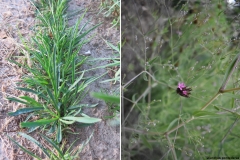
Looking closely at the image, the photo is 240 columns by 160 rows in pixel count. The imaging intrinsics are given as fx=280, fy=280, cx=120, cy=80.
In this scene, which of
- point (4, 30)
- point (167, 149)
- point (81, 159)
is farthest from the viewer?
point (4, 30)

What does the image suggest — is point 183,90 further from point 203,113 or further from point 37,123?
point 37,123

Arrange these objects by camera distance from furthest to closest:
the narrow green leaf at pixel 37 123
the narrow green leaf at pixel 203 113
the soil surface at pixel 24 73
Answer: the soil surface at pixel 24 73
the narrow green leaf at pixel 37 123
the narrow green leaf at pixel 203 113

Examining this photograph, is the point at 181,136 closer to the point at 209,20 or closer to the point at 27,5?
the point at 209,20

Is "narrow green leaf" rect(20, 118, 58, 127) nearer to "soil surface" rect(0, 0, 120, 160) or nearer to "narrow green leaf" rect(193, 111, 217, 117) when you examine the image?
"soil surface" rect(0, 0, 120, 160)

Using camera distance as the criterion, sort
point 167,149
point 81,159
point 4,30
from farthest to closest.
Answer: point 4,30 < point 81,159 < point 167,149

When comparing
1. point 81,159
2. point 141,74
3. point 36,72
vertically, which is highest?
point 141,74

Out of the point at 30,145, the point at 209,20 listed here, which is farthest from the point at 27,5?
the point at 209,20

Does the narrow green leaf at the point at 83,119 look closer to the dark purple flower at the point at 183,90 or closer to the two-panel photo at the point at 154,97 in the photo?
the two-panel photo at the point at 154,97

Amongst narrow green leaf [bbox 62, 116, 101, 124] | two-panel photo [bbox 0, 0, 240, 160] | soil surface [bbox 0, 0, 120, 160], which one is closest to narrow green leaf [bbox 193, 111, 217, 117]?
two-panel photo [bbox 0, 0, 240, 160]

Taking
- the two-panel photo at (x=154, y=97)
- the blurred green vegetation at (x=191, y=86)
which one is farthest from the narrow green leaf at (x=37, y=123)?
the blurred green vegetation at (x=191, y=86)
